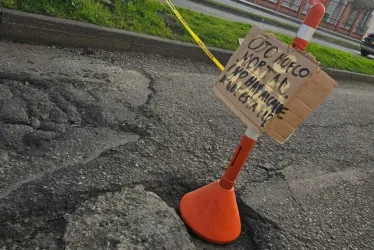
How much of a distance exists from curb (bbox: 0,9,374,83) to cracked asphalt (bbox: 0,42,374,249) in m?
0.19

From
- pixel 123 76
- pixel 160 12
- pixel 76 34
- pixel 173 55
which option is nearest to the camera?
pixel 123 76

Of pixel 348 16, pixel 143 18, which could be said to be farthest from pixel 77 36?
pixel 348 16

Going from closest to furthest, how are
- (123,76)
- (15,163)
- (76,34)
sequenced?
1. (15,163)
2. (123,76)
3. (76,34)

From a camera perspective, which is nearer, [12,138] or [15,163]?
[15,163]

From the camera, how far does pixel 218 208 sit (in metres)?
2.50

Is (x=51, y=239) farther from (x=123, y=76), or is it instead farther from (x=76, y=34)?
(x=76, y=34)

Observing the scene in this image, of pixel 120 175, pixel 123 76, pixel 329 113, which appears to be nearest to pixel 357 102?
pixel 329 113

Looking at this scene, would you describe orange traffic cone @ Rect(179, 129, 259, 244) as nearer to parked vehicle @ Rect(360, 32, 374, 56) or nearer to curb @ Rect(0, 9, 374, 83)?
curb @ Rect(0, 9, 374, 83)

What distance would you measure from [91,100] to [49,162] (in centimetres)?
106

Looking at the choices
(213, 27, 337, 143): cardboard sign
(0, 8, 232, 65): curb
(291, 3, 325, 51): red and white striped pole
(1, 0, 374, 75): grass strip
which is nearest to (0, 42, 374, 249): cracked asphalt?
(0, 8, 232, 65): curb

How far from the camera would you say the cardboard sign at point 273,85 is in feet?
6.82

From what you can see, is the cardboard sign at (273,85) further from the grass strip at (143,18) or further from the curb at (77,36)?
the grass strip at (143,18)

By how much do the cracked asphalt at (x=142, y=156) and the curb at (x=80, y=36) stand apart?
195mm

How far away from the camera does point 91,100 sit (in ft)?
11.5
